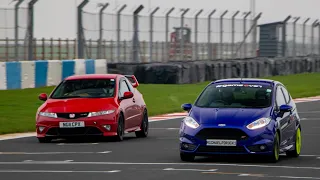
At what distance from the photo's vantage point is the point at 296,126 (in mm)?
16250

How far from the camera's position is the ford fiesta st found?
1445 centimetres

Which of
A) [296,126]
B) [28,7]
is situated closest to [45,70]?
[28,7]

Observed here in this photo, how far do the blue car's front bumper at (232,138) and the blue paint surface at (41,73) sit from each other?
68.1 ft

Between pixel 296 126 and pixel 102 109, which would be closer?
pixel 296 126

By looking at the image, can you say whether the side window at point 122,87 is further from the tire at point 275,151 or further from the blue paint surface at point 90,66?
the blue paint surface at point 90,66

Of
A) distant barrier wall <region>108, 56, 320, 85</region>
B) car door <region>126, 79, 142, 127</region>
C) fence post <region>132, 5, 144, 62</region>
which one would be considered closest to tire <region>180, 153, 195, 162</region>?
car door <region>126, 79, 142, 127</region>

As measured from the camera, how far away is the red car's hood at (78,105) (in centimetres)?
1883

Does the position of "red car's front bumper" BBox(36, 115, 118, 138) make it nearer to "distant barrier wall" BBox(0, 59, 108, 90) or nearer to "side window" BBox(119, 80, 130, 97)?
"side window" BBox(119, 80, 130, 97)

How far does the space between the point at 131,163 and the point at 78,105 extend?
4.47m

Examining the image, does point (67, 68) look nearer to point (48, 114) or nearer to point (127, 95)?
point (127, 95)

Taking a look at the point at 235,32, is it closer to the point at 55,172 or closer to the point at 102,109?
the point at 102,109

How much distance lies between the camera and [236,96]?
1552cm

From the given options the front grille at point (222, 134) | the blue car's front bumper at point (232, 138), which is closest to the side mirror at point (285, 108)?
the blue car's front bumper at point (232, 138)

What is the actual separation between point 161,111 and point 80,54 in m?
11.6
